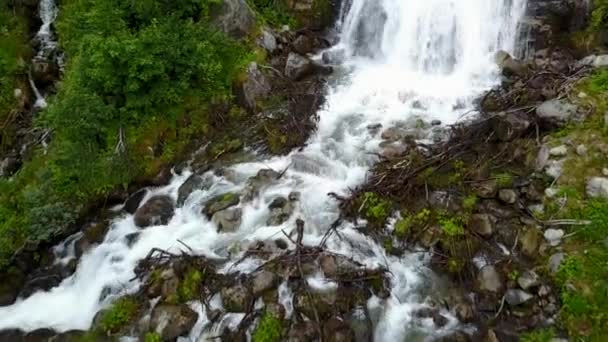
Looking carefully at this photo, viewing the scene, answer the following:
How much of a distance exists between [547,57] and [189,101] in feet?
23.5

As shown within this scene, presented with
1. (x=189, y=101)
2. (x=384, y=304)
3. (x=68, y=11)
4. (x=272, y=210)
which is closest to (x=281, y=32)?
(x=189, y=101)

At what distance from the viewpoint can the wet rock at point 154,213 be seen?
779cm

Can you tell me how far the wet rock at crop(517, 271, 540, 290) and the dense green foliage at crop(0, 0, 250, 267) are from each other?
5761mm

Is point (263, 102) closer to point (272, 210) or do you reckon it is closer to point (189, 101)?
point (189, 101)

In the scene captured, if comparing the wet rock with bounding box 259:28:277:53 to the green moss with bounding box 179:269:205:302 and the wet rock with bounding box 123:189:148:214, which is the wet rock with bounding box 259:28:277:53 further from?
the green moss with bounding box 179:269:205:302

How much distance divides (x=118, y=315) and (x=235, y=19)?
6.25 metres

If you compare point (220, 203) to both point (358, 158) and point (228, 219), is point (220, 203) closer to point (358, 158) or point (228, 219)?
point (228, 219)

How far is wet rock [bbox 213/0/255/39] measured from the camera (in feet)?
32.6

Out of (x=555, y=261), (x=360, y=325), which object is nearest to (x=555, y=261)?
(x=555, y=261)

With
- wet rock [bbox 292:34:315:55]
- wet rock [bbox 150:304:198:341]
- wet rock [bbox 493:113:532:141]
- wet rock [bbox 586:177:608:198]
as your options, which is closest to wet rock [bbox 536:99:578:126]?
wet rock [bbox 493:113:532:141]

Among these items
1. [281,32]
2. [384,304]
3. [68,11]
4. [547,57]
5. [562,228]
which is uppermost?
[68,11]

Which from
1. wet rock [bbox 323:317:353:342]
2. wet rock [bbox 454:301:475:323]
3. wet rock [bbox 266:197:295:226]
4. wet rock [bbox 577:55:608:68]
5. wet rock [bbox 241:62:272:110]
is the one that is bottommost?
wet rock [bbox 454:301:475:323]

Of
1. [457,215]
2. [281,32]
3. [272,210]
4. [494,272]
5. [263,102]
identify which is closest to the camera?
[494,272]

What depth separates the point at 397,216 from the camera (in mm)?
7160
